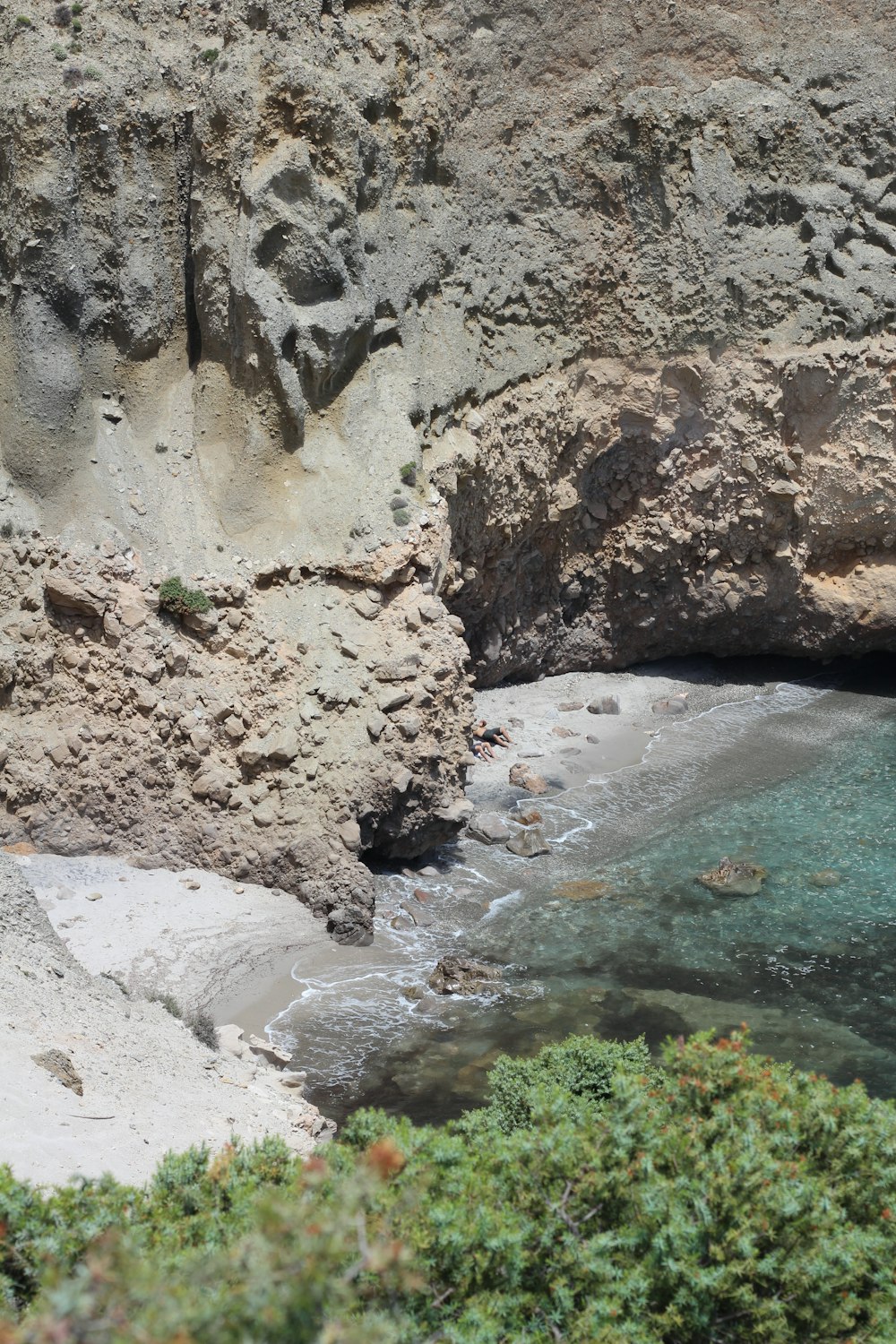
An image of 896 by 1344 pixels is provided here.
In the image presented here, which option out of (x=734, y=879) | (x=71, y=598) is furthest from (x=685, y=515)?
(x=71, y=598)

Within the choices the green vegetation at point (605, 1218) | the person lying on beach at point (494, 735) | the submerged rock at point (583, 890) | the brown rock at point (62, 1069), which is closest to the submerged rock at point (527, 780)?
the person lying on beach at point (494, 735)

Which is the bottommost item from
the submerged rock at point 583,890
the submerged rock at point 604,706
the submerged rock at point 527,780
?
the submerged rock at point 583,890

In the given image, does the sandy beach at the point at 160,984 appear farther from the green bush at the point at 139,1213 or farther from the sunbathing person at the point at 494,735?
the green bush at the point at 139,1213

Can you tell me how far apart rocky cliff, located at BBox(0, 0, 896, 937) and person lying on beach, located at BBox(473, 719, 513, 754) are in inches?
75.1

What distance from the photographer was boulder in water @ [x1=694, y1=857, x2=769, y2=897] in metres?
20.5

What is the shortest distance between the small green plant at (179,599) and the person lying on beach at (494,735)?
26.8 feet

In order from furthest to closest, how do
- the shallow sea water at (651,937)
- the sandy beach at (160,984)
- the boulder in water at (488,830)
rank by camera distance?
the boulder in water at (488,830) → the shallow sea water at (651,937) → the sandy beach at (160,984)

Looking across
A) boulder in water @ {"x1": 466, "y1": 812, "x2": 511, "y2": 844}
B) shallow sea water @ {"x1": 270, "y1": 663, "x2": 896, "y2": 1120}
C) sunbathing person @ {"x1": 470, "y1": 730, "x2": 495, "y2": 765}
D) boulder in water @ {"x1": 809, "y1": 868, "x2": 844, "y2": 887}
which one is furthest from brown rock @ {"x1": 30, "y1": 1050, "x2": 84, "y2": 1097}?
sunbathing person @ {"x1": 470, "y1": 730, "x2": 495, "y2": 765}

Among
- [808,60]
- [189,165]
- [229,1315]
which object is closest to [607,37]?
[808,60]

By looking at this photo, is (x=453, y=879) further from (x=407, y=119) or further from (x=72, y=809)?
(x=407, y=119)

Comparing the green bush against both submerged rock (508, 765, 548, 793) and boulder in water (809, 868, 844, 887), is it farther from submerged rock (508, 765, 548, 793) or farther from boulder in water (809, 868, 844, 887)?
submerged rock (508, 765, 548, 793)

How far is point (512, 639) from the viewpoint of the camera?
2773cm

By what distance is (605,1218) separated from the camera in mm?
8070

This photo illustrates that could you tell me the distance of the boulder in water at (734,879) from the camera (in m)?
20.5
